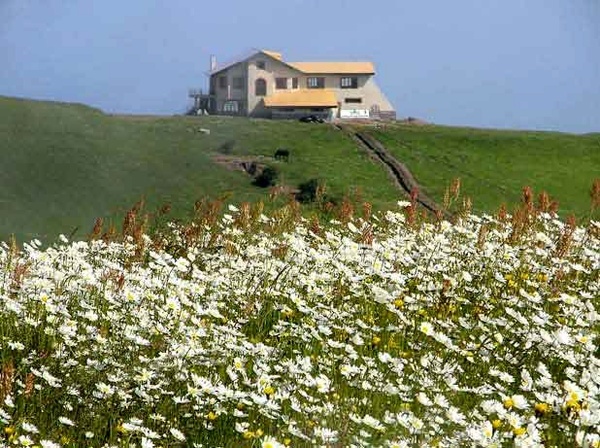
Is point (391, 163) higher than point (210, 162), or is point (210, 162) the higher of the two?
point (391, 163)

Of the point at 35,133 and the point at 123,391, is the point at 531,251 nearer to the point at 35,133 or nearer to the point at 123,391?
the point at 123,391

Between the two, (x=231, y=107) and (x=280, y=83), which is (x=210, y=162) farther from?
(x=280, y=83)

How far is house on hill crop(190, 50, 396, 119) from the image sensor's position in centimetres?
8412

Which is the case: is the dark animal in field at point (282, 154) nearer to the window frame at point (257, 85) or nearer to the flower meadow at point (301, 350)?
the window frame at point (257, 85)

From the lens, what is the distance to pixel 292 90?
87188mm

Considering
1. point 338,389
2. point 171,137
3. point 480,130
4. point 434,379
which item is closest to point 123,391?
point 338,389

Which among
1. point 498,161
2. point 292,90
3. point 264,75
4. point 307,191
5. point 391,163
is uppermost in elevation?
point 264,75

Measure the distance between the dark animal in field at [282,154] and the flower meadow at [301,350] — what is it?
3769cm

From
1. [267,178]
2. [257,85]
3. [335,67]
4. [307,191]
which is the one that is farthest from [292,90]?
[307,191]

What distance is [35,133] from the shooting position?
4319 centimetres

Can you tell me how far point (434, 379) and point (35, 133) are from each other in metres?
39.2

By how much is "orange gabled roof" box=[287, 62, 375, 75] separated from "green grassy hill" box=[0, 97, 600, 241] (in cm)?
2307

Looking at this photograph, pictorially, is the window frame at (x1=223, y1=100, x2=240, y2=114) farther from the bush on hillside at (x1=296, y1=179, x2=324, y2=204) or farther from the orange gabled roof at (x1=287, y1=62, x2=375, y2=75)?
the bush on hillside at (x1=296, y1=179, x2=324, y2=204)

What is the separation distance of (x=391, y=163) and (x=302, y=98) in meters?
34.5
